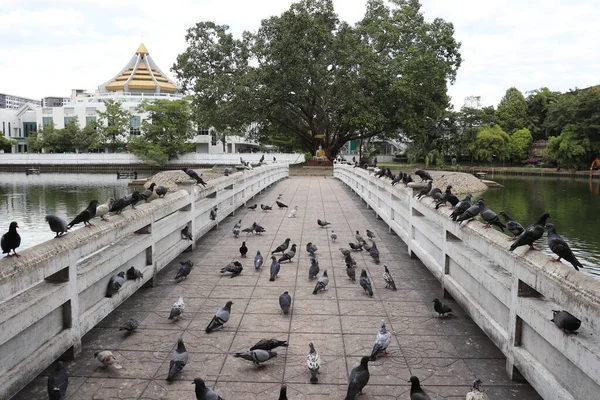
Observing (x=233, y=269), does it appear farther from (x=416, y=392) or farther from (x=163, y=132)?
(x=163, y=132)

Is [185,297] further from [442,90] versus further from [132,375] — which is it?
[442,90]

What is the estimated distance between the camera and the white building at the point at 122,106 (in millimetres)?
70125

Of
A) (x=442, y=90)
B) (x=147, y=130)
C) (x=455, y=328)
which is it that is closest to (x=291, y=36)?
(x=442, y=90)

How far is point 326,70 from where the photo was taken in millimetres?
36844

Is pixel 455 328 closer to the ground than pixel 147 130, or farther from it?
closer to the ground

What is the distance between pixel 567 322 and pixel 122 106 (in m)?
72.8

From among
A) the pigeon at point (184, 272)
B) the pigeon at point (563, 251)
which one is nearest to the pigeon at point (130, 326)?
the pigeon at point (184, 272)

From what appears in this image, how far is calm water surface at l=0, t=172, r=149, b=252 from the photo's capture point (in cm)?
1947

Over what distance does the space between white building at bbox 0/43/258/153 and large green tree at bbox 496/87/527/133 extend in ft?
123

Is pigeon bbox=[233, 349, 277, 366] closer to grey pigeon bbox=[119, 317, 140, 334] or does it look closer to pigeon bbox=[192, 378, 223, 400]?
pigeon bbox=[192, 378, 223, 400]

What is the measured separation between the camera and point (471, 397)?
358 centimetres

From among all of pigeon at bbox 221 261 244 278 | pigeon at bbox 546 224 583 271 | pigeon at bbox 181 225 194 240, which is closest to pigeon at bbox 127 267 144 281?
pigeon at bbox 221 261 244 278

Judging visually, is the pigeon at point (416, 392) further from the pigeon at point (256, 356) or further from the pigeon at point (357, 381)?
the pigeon at point (256, 356)

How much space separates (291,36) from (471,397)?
33.7m
